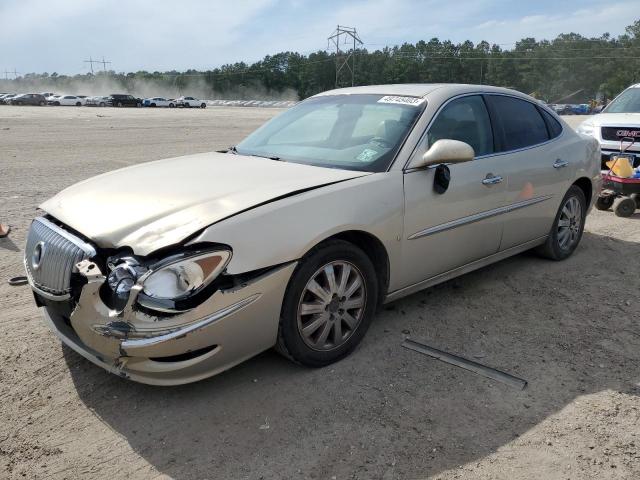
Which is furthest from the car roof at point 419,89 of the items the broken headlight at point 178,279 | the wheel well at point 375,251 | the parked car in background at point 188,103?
the parked car in background at point 188,103

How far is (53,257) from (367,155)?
1.98 metres

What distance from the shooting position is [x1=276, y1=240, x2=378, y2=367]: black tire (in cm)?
299

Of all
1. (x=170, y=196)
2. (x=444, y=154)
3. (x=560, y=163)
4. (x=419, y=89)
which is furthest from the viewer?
(x=560, y=163)

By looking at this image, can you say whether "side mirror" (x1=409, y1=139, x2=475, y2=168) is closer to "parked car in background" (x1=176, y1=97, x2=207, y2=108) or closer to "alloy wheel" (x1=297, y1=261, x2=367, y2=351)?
"alloy wheel" (x1=297, y1=261, x2=367, y2=351)

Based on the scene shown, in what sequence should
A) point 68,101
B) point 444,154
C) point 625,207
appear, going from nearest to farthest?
point 444,154 → point 625,207 → point 68,101

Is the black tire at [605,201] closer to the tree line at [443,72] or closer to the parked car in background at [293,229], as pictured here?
the parked car in background at [293,229]

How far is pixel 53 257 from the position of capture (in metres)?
2.93

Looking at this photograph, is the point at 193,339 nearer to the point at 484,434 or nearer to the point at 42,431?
the point at 42,431

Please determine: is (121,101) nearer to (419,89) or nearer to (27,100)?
(27,100)

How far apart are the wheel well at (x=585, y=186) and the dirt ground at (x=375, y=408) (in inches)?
58.8

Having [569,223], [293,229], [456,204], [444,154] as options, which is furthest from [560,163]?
[293,229]

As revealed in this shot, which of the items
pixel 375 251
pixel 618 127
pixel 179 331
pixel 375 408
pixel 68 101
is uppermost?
pixel 68 101

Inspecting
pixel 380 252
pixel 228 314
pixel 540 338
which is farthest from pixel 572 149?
pixel 228 314

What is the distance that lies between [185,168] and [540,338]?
270 cm
